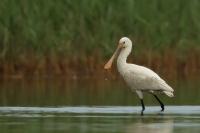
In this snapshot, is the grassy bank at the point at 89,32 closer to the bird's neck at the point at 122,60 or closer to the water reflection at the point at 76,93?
the water reflection at the point at 76,93

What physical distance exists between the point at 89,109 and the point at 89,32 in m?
7.49

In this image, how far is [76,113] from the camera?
17.6 meters

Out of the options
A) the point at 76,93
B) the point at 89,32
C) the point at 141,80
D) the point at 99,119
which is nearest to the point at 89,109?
the point at 141,80

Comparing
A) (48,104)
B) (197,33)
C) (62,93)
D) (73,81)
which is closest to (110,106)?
(48,104)

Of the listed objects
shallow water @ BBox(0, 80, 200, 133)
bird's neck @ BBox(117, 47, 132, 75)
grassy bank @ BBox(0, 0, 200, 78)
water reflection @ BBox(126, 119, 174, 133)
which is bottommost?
water reflection @ BBox(126, 119, 174, 133)

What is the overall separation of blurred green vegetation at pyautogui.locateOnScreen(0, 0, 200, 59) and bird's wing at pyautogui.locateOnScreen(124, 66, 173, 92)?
5.87m

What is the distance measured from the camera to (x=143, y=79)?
62.2 ft

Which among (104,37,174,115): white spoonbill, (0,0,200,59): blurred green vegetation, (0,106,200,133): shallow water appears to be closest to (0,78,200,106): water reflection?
(104,37,174,115): white spoonbill

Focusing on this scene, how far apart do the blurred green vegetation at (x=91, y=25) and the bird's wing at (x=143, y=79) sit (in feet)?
19.3

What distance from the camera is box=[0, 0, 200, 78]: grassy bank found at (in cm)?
2475

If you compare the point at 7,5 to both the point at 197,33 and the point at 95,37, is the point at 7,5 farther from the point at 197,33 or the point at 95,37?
the point at 197,33

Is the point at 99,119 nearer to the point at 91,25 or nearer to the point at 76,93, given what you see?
the point at 76,93

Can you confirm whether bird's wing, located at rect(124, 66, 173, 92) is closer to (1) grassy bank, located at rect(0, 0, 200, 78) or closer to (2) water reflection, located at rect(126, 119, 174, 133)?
(2) water reflection, located at rect(126, 119, 174, 133)

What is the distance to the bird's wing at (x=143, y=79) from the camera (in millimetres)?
18844
